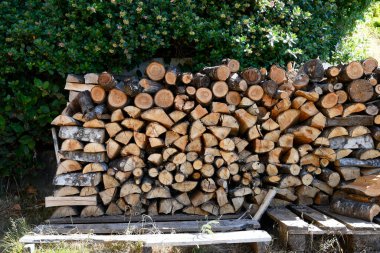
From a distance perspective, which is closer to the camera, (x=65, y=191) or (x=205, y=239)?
(x=205, y=239)

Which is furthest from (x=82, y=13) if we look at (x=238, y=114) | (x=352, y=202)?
(x=352, y=202)

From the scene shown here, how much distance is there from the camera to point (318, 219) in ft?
11.3

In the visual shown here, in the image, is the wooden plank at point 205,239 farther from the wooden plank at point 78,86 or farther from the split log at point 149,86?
the wooden plank at point 78,86

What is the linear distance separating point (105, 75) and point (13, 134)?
1.49 meters

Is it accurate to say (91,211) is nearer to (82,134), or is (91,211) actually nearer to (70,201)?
(70,201)

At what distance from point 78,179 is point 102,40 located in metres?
1.35

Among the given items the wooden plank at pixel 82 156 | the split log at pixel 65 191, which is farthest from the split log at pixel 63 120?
the split log at pixel 65 191

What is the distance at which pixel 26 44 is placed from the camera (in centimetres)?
417

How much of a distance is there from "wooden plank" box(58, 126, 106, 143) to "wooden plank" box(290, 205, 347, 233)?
1.85 meters

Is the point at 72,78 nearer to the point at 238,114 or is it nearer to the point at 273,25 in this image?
the point at 238,114

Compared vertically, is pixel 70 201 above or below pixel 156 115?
below

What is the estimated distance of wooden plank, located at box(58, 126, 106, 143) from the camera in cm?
A: 357

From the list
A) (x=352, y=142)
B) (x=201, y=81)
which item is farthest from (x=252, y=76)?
(x=352, y=142)

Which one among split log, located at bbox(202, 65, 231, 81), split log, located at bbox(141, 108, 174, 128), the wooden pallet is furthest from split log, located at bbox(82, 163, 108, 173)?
the wooden pallet
